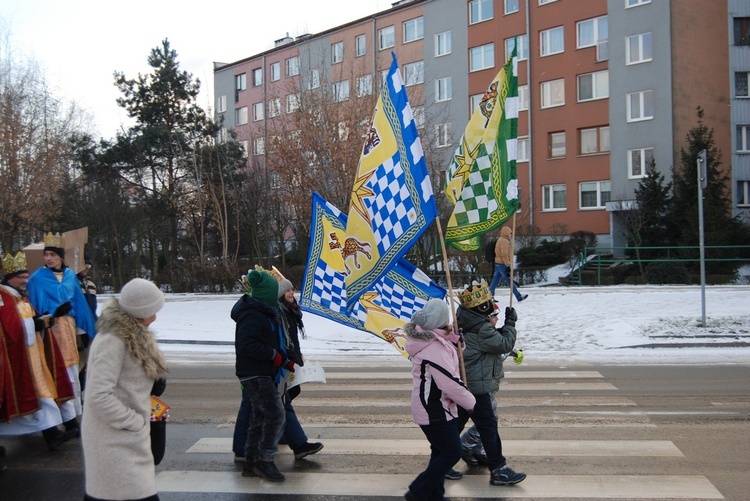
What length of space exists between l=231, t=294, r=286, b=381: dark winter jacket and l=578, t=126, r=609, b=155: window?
113 feet

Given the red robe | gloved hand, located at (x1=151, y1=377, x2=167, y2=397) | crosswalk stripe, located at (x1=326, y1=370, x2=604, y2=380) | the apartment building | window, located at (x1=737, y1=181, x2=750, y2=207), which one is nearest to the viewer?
gloved hand, located at (x1=151, y1=377, x2=167, y2=397)

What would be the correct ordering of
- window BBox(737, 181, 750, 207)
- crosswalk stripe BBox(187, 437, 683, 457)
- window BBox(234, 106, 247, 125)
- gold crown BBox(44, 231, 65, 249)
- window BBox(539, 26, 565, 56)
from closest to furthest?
crosswalk stripe BBox(187, 437, 683, 457) < gold crown BBox(44, 231, 65, 249) < window BBox(737, 181, 750, 207) < window BBox(539, 26, 565, 56) < window BBox(234, 106, 247, 125)

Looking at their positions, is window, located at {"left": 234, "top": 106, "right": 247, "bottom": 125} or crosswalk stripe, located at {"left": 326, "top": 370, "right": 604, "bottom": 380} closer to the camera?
crosswalk stripe, located at {"left": 326, "top": 370, "right": 604, "bottom": 380}

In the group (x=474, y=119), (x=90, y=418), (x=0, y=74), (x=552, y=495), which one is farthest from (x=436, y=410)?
(x=0, y=74)

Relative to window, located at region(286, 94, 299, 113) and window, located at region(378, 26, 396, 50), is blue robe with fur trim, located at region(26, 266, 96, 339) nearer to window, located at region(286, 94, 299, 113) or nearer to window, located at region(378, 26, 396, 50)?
window, located at region(286, 94, 299, 113)

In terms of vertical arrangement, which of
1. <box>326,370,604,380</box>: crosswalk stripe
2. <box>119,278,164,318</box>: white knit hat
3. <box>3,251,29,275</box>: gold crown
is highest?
<box>3,251,29,275</box>: gold crown

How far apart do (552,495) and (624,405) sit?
339 centimetres

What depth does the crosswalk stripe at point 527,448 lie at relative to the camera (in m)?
6.51

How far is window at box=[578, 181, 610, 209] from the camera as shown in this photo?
37.2 metres

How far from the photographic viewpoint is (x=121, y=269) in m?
34.0

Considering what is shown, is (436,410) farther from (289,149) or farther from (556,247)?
(556,247)

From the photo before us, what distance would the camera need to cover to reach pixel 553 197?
1527 inches

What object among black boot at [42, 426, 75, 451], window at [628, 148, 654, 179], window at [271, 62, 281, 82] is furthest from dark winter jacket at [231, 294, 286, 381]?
window at [271, 62, 281, 82]

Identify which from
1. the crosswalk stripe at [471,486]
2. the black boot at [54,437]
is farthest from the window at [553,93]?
the black boot at [54,437]
